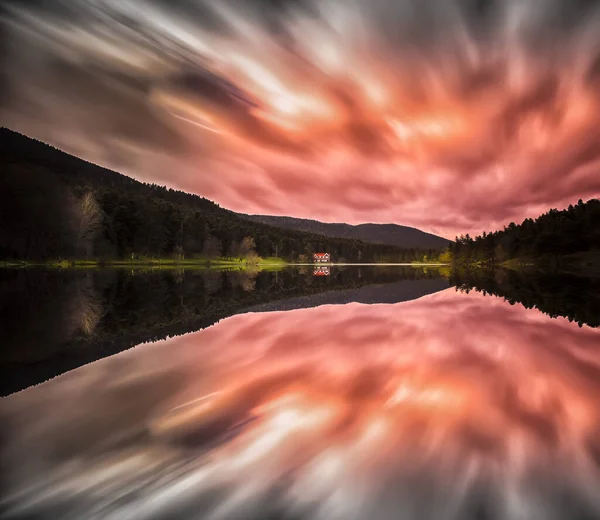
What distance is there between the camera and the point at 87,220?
3612 inches

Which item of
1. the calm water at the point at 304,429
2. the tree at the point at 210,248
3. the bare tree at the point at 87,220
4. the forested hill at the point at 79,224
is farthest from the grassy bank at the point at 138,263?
the calm water at the point at 304,429

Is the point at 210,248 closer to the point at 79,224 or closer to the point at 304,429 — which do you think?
the point at 79,224

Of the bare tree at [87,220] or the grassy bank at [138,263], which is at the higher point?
the bare tree at [87,220]

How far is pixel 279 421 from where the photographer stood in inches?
239

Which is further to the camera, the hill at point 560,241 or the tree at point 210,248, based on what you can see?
the tree at point 210,248

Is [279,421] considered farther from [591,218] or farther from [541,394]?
[591,218]

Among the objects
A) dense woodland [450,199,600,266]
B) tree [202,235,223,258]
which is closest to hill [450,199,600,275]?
dense woodland [450,199,600,266]

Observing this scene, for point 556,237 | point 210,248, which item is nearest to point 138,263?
point 210,248

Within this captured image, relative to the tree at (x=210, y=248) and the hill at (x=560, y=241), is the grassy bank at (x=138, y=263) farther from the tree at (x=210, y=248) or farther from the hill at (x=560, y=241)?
the hill at (x=560, y=241)

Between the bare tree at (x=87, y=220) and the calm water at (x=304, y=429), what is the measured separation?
87.2m

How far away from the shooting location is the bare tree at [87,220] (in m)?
91.8

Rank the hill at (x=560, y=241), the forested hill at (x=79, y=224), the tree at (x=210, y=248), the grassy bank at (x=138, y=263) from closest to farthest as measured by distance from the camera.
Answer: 1. the forested hill at (x=79, y=224)
2. the grassy bank at (x=138, y=263)
3. the hill at (x=560, y=241)
4. the tree at (x=210, y=248)

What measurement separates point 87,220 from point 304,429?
3794 inches

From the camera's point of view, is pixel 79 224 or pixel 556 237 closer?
pixel 79 224
